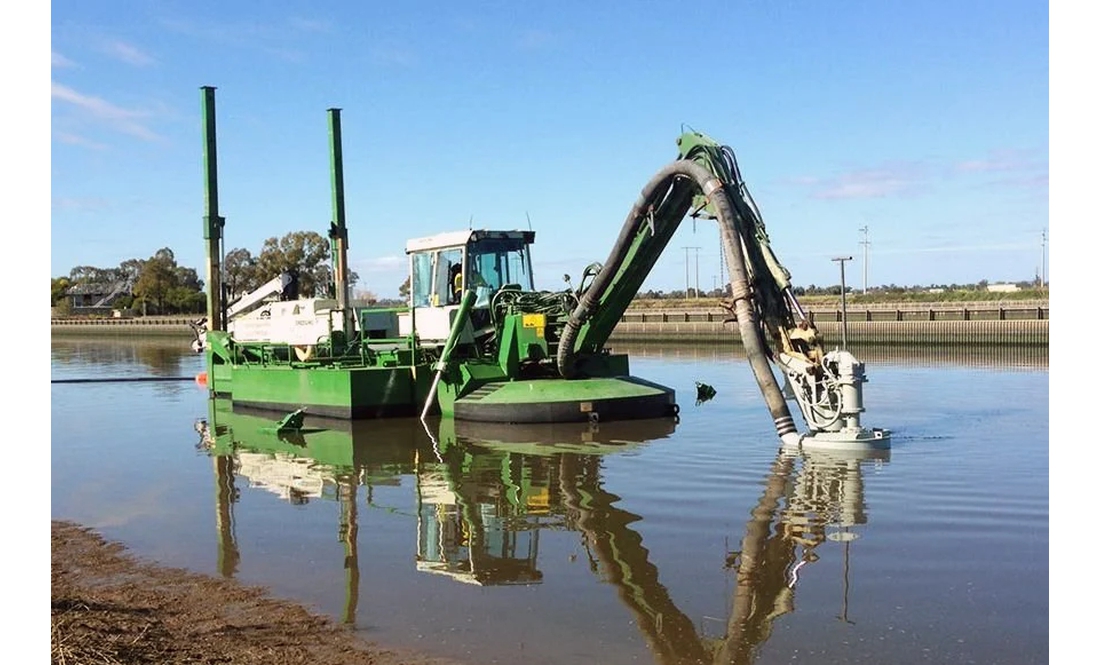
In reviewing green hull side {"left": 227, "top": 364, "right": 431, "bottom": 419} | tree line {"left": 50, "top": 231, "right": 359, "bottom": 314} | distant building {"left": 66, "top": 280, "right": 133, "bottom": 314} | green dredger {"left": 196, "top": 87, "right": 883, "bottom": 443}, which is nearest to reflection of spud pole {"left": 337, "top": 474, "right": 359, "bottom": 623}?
green dredger {"left": 196, "top": 87, "right": 883, "bottom": 443}

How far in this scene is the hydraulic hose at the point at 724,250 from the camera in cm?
1325

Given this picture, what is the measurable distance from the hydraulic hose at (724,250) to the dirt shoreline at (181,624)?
7.91 metres

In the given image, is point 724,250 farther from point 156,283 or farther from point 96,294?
point 96,294

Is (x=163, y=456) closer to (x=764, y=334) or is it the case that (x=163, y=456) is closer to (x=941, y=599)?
(x=764, y=334)

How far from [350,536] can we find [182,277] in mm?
100919

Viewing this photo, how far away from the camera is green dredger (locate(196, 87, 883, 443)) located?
1348 centimetres

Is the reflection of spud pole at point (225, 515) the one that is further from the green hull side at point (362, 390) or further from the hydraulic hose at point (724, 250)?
the hydraulic hose at point (724, 250)

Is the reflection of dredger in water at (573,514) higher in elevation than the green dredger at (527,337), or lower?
lower

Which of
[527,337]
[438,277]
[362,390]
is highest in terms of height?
[438,277]

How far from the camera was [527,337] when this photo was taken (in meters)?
17.6

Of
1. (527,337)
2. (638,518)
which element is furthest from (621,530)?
(527,337)

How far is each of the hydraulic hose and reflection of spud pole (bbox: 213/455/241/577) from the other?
625 centimetres

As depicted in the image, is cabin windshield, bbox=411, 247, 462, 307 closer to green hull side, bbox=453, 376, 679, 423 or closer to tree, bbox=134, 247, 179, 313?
green hull side, bbox=453, 376, 679, 423

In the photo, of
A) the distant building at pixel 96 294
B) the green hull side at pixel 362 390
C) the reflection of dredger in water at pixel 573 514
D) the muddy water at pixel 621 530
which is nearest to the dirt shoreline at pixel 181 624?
the muddy water at pixel 621 530
